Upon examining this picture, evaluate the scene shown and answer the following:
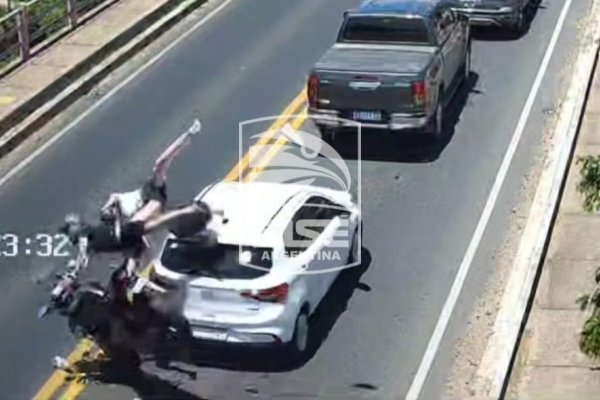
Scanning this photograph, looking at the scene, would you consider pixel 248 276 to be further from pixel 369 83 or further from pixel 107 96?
pixel 107 96

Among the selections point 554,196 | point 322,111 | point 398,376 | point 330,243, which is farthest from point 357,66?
point 398,376

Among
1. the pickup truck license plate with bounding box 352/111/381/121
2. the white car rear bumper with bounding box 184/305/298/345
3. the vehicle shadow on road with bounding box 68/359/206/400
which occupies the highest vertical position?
the white car rear bumper with bounding box 184/305/298/345

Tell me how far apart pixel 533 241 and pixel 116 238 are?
22.0ft

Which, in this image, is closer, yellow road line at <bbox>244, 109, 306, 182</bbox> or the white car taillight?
the white car taillight

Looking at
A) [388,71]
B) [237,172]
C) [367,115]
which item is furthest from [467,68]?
[237,172]

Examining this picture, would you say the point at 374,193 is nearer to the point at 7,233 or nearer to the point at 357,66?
the point at 357,66

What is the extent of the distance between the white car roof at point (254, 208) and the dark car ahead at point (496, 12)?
458 inches

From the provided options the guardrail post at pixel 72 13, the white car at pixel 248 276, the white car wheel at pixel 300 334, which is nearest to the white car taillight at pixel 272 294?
the white car at pixel 248 276

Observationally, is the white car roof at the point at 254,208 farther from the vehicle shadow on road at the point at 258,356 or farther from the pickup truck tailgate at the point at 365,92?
the pickup truck tailgate at the point at 365,92

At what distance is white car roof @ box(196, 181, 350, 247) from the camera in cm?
1625

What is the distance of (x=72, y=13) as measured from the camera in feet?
94.9

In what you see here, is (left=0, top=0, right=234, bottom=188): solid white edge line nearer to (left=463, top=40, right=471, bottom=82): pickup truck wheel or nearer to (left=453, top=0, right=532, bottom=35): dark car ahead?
(left=453, top=0, right=532, bottom=35): dark car ahead

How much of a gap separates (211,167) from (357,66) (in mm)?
2832

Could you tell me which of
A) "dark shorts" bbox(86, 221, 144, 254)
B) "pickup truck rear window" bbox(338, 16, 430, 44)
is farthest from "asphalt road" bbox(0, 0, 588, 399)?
"pickup truck rear window" bbox(338, 16, 430, 44)
